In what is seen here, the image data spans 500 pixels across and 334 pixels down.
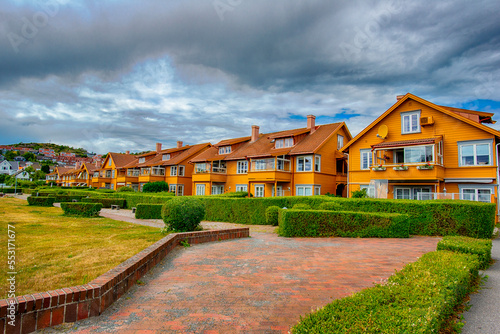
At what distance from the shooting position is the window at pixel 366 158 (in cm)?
2577

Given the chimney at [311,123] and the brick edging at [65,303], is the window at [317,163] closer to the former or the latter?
the chimney at [311,123]

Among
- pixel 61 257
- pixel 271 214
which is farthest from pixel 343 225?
pixel 61 257

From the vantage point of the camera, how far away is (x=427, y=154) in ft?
70.7

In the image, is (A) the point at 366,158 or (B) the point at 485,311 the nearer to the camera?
(B) the point at 485,311

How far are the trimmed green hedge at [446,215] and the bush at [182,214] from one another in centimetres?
878

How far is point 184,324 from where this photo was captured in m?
3.97

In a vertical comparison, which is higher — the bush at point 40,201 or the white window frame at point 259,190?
the white window frame at point 259,190

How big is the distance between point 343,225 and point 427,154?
520 inches

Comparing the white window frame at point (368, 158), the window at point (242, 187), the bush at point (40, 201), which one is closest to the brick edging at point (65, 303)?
the white window frame at point (368, 158)

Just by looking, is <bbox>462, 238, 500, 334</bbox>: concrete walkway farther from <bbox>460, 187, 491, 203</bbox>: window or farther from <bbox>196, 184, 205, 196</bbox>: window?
<bbox>196, 184, 205, 196</bbox>: window

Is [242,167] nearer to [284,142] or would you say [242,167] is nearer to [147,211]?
[284,142]

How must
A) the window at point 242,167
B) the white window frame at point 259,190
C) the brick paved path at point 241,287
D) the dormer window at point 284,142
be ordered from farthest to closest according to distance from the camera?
the window at point 242,167 → the dormer window at point 284,142 → the white window frame at point 259,190 → the brick paved path at point 241,287

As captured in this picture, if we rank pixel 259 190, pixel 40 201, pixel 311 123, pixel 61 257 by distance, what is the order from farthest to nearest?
pixel 311 123 → pixel 259 190 → pixel 40 201 → pixel 61 257

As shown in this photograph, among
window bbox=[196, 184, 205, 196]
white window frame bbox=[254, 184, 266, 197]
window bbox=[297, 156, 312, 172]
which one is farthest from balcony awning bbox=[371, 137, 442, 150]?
window bbox=[196, 184, 205, 196]
